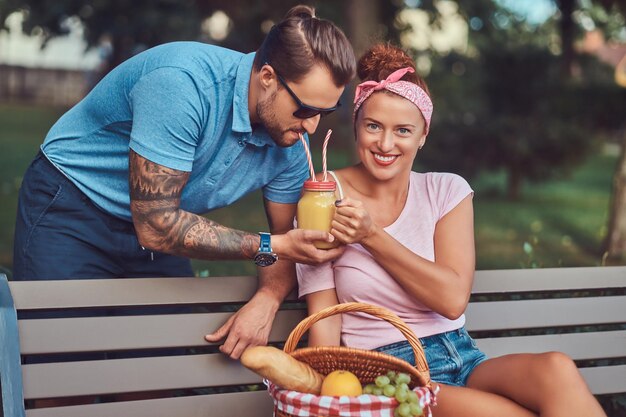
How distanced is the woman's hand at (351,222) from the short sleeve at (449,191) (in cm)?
44

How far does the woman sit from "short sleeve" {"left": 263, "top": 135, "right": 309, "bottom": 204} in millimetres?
169

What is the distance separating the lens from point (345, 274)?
3.05 meters

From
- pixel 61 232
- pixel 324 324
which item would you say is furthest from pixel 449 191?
pixel 61 232

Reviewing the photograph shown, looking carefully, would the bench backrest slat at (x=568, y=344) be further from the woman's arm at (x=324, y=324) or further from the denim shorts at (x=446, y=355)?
the woman's arm at (x=324, y=324)

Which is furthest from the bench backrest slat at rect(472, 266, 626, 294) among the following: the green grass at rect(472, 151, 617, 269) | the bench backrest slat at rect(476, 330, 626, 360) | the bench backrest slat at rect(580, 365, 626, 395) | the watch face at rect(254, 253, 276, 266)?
the green grass at rect(472, 151, 617, 269)

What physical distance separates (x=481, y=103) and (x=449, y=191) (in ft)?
34.8

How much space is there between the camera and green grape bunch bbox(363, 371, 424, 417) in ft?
7.63

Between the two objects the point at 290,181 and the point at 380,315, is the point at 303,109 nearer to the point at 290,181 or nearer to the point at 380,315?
the point at 290,181

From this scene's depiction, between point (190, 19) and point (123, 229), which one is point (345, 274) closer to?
point (123, 229)

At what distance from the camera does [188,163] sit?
2.80 meters

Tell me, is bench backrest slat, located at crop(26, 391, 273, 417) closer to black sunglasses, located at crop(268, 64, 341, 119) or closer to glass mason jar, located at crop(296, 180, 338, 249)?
glass mason jar, located at crop(296, 180, 338, 249)

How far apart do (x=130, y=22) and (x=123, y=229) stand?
8.77 metres

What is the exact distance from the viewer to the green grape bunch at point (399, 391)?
233cm

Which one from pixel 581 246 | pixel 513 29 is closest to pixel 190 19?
pixel 581 246
